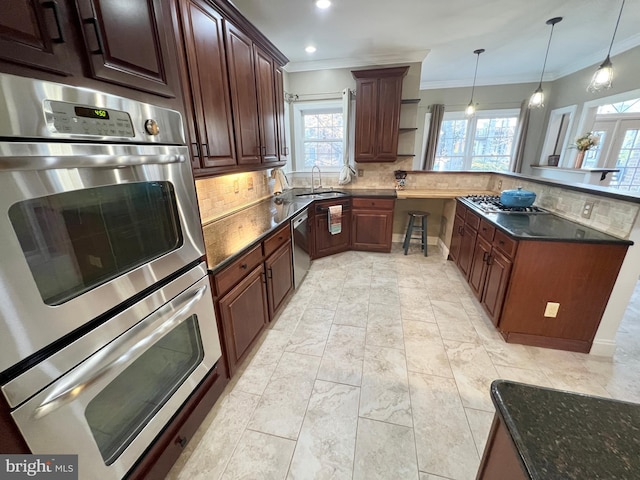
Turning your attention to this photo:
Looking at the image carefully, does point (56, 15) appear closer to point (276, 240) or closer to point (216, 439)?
point (276, 240)

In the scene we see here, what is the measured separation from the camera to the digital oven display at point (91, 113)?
30.7 inches

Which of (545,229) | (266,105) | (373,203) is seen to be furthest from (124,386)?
(373,203)

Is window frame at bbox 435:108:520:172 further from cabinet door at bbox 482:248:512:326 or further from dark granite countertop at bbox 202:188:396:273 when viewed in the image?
cabinet door at bbox 482:248:512:326

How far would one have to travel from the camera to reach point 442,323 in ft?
7.84

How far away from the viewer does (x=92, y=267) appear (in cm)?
89

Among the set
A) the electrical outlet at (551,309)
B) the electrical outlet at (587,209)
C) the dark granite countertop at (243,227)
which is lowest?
the electrical outlet at (551,309)

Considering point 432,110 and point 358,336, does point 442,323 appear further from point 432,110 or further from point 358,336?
point 432,110

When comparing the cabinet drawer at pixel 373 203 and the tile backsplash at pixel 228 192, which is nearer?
the tile backsplash at pixel 228 192

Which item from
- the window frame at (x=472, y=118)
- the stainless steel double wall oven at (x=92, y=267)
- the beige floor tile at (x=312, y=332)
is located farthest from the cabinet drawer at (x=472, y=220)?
the window frame at (x=472, y=118)

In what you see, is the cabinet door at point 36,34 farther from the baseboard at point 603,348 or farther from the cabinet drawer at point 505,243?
the baseboard at point 603,348

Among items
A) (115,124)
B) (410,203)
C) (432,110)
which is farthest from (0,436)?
(432,110)

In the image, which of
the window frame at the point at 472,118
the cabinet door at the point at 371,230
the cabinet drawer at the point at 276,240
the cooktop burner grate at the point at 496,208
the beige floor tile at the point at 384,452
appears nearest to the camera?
the beige floor tile at the point at 384,452

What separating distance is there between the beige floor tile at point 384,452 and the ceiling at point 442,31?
331 centimetres

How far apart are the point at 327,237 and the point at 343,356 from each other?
1971 mm
